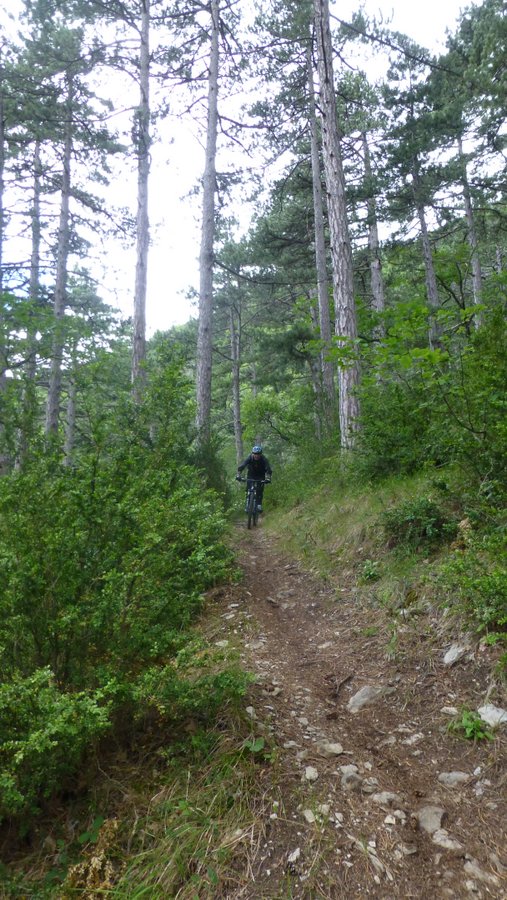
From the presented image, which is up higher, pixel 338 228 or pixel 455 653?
pixel 338 228

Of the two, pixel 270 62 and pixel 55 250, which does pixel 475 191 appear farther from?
pixel 55 250

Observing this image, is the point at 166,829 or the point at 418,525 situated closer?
the point at 166,829

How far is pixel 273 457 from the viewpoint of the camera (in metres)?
20.9

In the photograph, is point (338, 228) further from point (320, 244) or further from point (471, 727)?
point (471, 727)

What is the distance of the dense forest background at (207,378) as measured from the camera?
2.40 meters

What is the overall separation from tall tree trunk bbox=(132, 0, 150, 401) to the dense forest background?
0.19 feet

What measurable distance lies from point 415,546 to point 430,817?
2.42m

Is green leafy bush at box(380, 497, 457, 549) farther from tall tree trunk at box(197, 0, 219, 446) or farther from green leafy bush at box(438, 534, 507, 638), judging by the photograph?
tall tree trunk at box(197, 0, 219, 446)

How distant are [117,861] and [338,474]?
596cm

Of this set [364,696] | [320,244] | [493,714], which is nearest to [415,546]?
[364,696]

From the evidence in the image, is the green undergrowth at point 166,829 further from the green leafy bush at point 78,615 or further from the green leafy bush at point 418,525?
the green leafy bush at point 418,525

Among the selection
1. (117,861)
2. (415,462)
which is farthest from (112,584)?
(415,462)

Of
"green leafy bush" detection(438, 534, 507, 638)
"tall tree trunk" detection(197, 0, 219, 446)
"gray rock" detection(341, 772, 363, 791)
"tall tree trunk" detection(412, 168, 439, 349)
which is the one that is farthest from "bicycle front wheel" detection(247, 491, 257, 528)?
"tall tree trunk" detection(412, 168, 439, 349)

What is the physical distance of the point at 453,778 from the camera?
2275 millimetres
